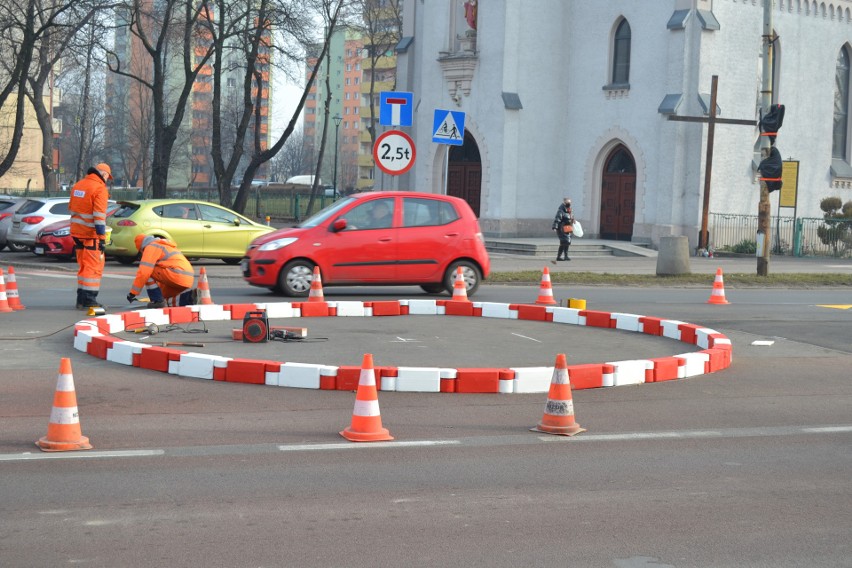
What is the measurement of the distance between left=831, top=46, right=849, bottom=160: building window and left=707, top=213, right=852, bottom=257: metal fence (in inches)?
218

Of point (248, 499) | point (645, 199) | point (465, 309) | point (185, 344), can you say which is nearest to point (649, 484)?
point (248, 499)

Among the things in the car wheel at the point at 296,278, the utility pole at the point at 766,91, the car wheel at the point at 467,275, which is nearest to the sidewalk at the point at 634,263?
the utility pole at the point at 766,91

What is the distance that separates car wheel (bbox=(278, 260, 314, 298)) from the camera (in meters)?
18.1

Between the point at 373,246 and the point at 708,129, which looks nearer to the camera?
the point at 373,246

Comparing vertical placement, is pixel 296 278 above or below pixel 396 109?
below

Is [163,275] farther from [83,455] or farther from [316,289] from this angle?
[83,455]

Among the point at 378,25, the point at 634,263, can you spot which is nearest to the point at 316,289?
the point at 634,263

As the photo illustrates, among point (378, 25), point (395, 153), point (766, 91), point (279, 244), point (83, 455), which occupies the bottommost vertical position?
point (83, 455)

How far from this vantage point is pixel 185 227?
2467 centimetres

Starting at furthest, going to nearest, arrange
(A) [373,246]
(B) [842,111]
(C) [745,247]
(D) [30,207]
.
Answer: (B) [842,111] < (C) [745,247] < (D) [30,207] < (A) [373,246]

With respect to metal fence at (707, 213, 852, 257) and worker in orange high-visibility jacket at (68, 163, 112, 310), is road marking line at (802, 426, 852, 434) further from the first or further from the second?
metal fence at (707, 213, 852, 257)

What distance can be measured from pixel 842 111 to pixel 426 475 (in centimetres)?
4107

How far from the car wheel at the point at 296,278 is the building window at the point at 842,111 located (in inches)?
1231

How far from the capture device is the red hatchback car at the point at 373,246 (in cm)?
1817
